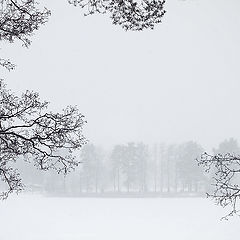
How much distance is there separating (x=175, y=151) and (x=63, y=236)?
270ft

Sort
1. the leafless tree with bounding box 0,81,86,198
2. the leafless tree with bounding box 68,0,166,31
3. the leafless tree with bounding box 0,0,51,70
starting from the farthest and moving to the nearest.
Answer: the leafless tree with bounding box 0,81,86,198, the leafless tree with bounding box 0,0,51,70, the leafless tree with bounding box 68,0,166,31

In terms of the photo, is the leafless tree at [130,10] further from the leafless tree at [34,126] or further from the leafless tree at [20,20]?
the leafless tree at [34,126]

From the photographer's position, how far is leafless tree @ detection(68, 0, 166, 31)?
5.87 m

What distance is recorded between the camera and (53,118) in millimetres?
7711

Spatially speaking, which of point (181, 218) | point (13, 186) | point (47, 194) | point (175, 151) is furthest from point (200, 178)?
point (13, 186)

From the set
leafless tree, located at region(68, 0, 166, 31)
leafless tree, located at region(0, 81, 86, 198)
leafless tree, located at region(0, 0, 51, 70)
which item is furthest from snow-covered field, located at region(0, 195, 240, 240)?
leafless tree, located at region(68, 0, 166, 31)

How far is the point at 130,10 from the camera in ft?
20.0

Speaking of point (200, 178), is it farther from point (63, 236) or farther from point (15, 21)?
point (15, 21)

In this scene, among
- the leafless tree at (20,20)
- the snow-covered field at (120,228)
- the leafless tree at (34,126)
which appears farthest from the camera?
the snow-covered field at (120,228)

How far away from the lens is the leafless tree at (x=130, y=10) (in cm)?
587

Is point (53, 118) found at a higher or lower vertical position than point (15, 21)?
lower

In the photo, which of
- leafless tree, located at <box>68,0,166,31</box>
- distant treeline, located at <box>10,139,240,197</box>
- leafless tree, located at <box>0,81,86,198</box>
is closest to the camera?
leafless tree, located at <box>68,0,166,31</box>

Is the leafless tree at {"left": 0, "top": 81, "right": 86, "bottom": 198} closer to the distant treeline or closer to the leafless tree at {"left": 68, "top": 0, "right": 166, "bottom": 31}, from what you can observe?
the leafless tree at {"left": 68, "top": 0, "right": 166, "bottom": 31}

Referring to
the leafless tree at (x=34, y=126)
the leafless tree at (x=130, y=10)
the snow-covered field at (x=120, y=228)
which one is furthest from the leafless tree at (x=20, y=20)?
the snow-covered field at (x=120, y=228)
